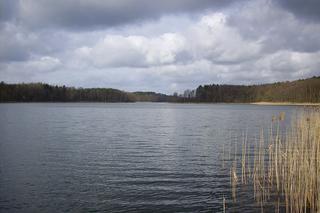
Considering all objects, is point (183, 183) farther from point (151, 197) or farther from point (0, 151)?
point (0, 151)

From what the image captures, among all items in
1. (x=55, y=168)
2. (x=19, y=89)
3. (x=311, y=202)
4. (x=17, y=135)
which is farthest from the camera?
(x=19, y=89)

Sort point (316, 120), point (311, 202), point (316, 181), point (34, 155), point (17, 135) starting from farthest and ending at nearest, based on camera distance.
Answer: point (17, 135) < point (34, 155) < point (316, 120) < point (316, 181) < point (311, 202)

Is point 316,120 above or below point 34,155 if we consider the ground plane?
above

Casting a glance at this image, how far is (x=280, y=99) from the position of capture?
191 metres

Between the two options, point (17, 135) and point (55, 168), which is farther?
point (17, 135)

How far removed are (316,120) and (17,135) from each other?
2880 centimetres

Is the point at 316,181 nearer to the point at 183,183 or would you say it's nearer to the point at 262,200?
the point at 262,200

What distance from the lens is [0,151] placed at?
82.3 feet

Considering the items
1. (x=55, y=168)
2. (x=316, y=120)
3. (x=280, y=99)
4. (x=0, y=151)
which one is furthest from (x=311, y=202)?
(x=280, y=99)

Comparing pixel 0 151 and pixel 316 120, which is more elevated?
pixel 316 120

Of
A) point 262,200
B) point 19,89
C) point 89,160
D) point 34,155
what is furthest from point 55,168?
point 19,89

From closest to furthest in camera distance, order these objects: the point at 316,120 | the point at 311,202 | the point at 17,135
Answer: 1. the point at 311,202
2. the point at 316,120
3. the point at 17,135

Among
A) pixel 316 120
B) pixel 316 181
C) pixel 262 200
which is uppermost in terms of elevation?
pixel 316 120

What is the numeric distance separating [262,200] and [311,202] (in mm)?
2195
